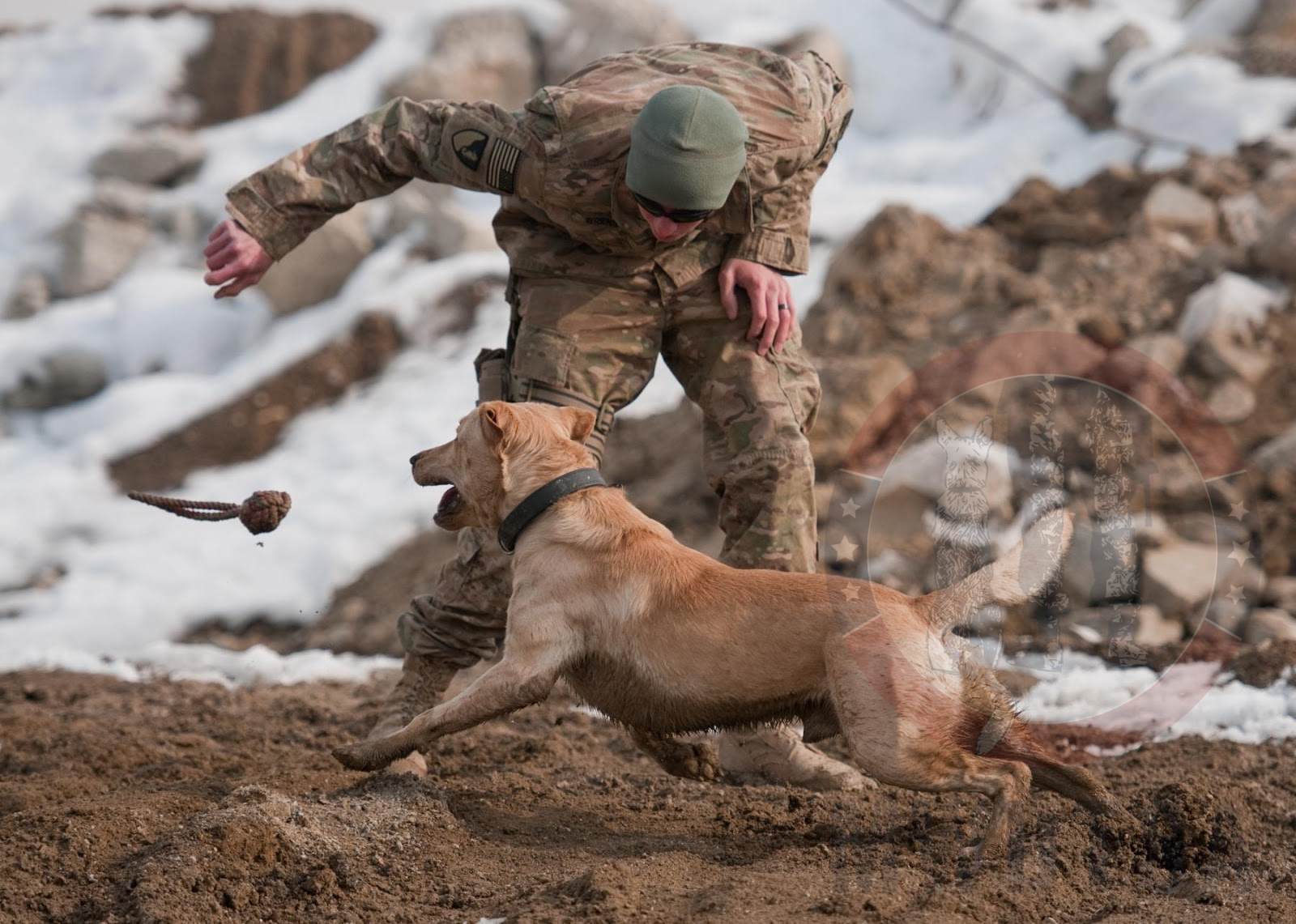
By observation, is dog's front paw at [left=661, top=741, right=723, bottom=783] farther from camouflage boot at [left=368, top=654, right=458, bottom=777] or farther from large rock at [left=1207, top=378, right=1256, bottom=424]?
large rock at [left=1207, top=378, right=1256, bottom=424]

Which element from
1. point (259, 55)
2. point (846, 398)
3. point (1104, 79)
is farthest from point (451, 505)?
point (259, 55)

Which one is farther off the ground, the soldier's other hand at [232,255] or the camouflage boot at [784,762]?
the soldier's other hand at [232,255]

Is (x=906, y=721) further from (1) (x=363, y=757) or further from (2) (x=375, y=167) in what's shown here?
(2) (x=375, y=167)

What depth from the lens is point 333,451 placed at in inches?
453

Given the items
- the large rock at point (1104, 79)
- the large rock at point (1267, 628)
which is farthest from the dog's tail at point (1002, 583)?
the large rock at point (1104, 79)

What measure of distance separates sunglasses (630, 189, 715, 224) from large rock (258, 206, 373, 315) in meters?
9.35

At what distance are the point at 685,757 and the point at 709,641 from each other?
106 centimetres

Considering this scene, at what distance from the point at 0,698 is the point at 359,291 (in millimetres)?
7026

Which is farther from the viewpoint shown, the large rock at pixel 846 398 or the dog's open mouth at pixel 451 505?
the large rock at pixel 846 398

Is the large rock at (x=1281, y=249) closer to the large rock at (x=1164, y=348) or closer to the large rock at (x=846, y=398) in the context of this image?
the large rock at (x=1164, y=348)

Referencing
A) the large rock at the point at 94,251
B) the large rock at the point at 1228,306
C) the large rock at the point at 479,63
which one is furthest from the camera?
the large rock at the point at 479,63

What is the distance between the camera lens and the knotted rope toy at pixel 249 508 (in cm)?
480

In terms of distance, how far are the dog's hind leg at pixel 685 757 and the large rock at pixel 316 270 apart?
939cm

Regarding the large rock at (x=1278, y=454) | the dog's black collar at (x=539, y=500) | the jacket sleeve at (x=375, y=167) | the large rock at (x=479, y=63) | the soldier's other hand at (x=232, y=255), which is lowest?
the large rock at (x=479, y=63)
